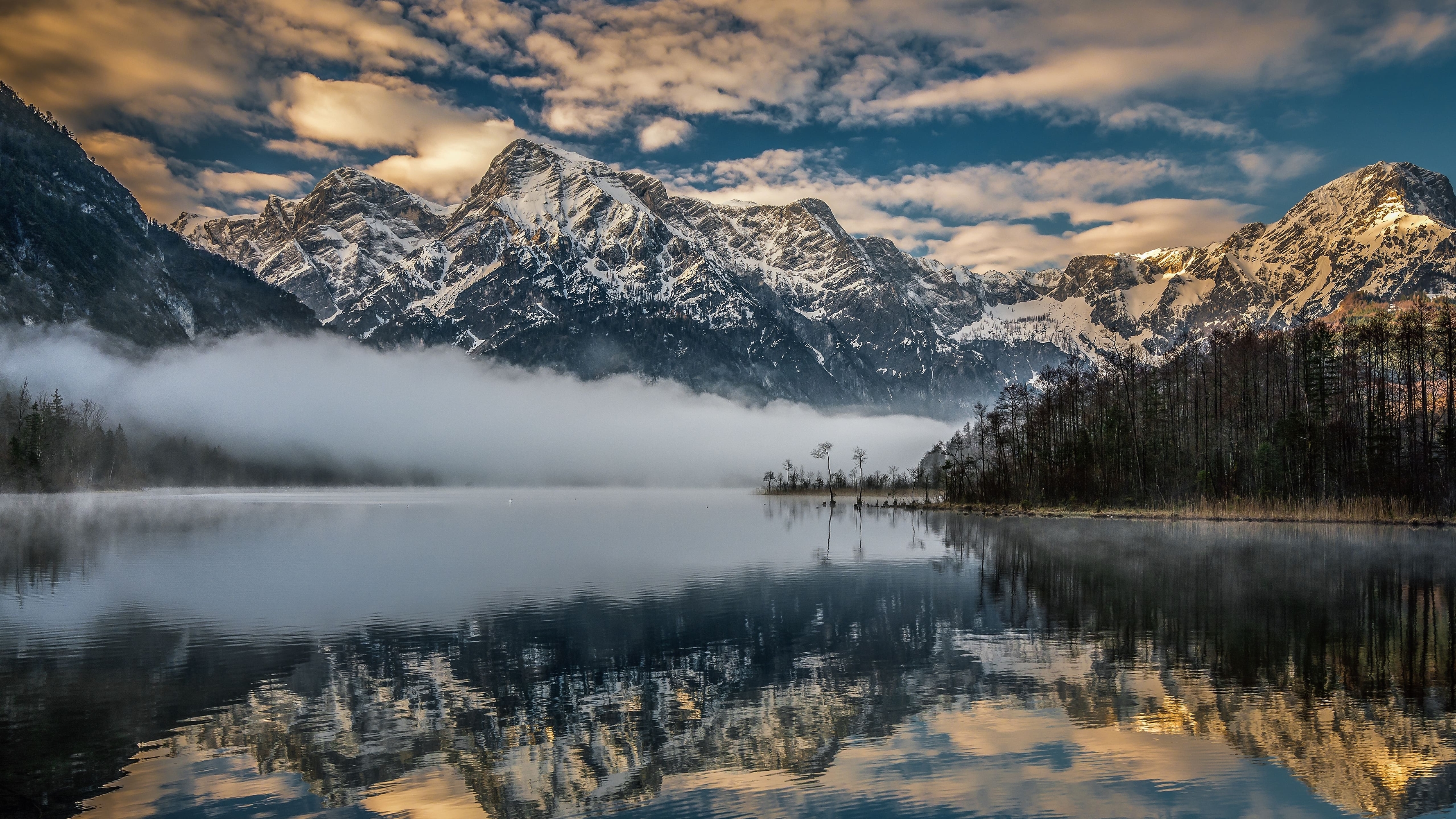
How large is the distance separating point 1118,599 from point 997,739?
1986cm

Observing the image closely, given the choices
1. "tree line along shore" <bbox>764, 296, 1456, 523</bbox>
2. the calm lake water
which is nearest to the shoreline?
"tree line along shore" <bbox>764, 296, 1456, 523</bbox>

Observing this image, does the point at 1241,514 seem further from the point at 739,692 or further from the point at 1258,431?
the point at 739,692

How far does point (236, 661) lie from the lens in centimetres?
2338

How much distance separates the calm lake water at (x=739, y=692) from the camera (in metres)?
13.3

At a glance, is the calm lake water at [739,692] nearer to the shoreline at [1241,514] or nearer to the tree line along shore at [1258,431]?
the shoreline at [1241,514]

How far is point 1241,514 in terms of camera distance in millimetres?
76625

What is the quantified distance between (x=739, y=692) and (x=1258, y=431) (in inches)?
3401

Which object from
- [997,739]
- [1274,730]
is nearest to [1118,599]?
[1274,730]

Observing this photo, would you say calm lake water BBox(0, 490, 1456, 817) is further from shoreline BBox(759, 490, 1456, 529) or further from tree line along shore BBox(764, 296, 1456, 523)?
tree line along shore BBox(764, 296, 1456, 523)

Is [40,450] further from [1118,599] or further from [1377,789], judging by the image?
[1377,789]

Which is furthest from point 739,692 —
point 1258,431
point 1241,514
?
point 1258,431

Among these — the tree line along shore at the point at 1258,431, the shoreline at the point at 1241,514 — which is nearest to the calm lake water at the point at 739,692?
the shoreline at the point at 1241,514

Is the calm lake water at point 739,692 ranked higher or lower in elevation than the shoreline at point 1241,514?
lower

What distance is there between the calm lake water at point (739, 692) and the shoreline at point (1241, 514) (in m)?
26.9
